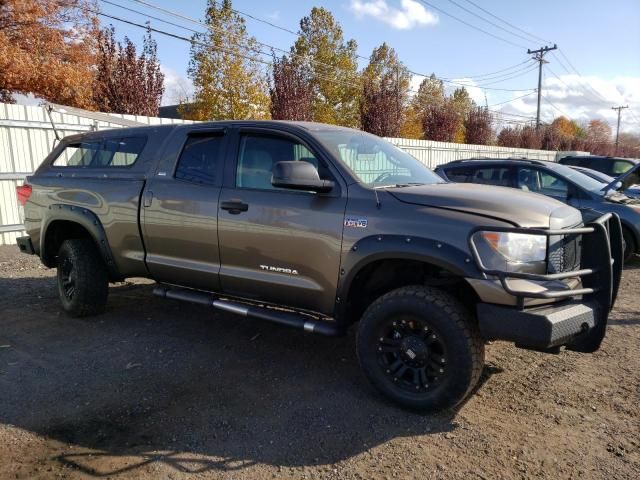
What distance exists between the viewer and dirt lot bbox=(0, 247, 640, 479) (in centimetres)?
280

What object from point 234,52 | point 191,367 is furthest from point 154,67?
point 191,367

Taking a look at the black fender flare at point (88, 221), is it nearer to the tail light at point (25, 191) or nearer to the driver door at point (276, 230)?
the tail light at point (25, 191)

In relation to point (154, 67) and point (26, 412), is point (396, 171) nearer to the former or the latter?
point (26, 412)

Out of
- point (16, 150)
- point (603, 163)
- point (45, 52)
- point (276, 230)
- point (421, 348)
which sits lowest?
point (421, 348)

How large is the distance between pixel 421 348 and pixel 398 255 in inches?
24.6

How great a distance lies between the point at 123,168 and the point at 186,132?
80 cm

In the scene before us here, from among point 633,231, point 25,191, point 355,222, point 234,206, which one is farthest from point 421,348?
point 633,231

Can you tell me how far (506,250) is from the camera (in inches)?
118

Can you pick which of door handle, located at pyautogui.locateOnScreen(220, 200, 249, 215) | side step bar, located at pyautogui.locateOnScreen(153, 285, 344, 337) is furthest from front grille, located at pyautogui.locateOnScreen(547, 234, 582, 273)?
door handle, located at pyautogui.locateOnScreen(220, 200, 249, 215)

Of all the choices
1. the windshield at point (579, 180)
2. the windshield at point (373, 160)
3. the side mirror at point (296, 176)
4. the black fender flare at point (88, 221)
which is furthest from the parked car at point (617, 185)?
the black fender flare at point (88, 221)

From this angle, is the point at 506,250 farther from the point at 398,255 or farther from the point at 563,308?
the point at 398,255

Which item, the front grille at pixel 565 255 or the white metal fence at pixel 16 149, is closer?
the front grille at pixel 565 255

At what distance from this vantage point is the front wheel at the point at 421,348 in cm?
309

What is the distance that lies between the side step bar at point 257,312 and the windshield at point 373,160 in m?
1.09
